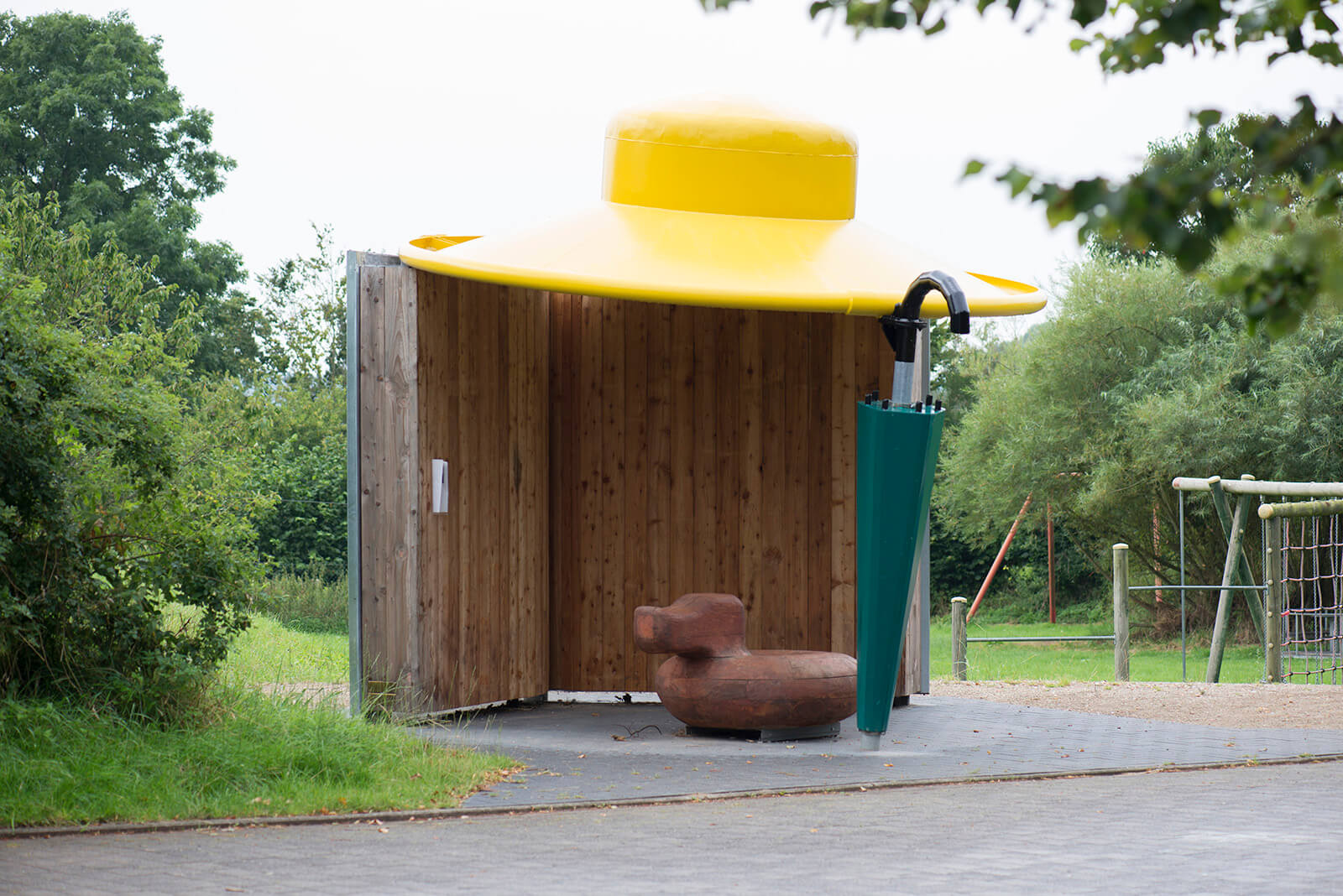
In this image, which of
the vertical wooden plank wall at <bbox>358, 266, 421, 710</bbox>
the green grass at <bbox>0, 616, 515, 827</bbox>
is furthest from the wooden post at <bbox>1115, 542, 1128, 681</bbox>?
the green grass at <bbox>0, 616, 515, 827</bbox>

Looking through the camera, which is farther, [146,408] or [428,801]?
[146,408]

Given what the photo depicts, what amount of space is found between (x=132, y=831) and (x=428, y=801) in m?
1.16

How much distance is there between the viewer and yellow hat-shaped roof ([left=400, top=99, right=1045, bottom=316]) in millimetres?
8211

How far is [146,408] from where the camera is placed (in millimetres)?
6859

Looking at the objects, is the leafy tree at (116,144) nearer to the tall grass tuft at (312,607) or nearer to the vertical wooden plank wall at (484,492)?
the tall grass tuft at (312,607)

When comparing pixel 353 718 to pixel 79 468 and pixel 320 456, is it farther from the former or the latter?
pixel 320 456

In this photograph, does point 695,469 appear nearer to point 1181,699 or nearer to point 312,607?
point 1181,699

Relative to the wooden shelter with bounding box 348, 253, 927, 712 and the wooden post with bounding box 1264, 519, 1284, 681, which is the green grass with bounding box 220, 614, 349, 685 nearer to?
the wooden shelter with bounding box 348, 253, 927, 712

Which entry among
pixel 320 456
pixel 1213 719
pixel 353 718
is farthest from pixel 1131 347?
pixel 353 718

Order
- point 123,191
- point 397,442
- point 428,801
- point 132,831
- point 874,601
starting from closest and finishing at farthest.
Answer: point 132,831, point 428,801, point 874,601, point 397,442, point 123,191

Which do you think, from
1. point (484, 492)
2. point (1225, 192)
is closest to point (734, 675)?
point (484, 492)

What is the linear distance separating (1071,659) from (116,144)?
21909 mm

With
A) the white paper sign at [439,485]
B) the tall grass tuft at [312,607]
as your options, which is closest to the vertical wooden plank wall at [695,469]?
the white paper sign at [439,485]

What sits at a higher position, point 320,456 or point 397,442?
point 397,442
